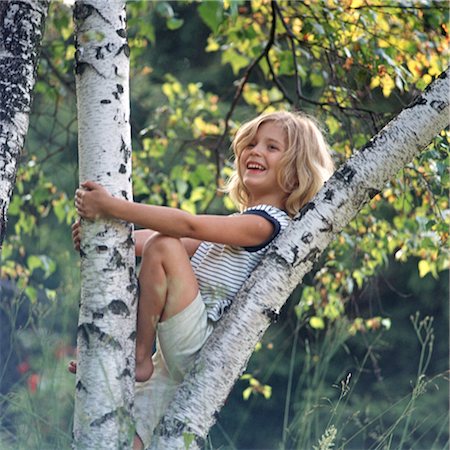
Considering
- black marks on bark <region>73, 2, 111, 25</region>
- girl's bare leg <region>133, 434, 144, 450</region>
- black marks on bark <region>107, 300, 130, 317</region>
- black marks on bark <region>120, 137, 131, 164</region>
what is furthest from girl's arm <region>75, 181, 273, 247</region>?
girl's bare leg <region>133, 434, 144, 450</region>

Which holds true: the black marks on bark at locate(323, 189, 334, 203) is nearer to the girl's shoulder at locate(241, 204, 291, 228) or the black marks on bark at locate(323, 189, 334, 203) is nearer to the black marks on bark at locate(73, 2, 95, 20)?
the girl's shoulder at locate(241, 204, 291, 228)

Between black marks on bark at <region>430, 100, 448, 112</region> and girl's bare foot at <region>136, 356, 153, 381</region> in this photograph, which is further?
girl's bare foot at <region>136, 356, 153, 381</region>

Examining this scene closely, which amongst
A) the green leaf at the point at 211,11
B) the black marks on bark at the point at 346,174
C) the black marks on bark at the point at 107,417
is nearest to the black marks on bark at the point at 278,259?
the black marks on bark at the point at 346,174

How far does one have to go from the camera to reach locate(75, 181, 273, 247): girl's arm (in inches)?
81.4

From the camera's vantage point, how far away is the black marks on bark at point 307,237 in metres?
2.05

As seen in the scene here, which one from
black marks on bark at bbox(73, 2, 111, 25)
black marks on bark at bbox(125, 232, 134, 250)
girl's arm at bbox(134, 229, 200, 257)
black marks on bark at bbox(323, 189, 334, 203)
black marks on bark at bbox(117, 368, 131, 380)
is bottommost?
black marks on bark at bbox(117, 368, 131, 380)

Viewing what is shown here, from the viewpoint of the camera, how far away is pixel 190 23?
8.41 m

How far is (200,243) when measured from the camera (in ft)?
8.94

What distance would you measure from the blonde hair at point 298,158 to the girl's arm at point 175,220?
281 mm

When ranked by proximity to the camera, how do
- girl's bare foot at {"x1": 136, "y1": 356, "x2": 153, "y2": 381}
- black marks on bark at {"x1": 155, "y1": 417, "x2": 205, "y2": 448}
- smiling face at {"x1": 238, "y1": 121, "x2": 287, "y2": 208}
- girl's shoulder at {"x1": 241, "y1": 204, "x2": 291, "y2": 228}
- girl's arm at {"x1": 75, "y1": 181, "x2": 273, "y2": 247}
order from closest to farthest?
black marks on bark at {"x1": 155, "y1": 417, "x2": 205, "y2": 448} → girl's arm at {"x1": 75, "y1": 181, "x2": 273, "y2": 247} → girl's bare foot at {"x1": 136, "y1": 356, "x2": 153, "y2": 381} → girl's shoulder at {"x1": 241, "y1": 204, "x2": 291, "y2": 228} → smiling face at {"x1": 238, "y1": 121, "x2": 287, "y2": 208}

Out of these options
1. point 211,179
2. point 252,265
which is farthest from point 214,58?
point 252,265

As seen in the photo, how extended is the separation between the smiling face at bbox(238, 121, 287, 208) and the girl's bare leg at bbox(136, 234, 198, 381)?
49 cm

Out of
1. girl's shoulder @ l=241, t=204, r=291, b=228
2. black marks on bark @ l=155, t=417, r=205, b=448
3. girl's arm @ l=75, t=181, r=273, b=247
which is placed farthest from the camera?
girl's shoulder @ l=241, t=204, r=291, b=228

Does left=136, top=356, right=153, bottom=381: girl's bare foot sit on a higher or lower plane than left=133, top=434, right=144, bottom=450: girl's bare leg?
higher
